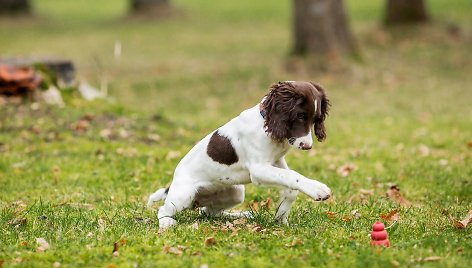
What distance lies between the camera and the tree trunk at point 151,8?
28312 mm

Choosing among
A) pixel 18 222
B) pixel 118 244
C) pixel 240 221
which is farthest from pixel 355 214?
pixel 18 222

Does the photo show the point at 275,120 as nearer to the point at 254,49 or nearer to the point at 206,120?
the point at 206,120

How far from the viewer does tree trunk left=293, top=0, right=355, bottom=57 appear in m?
17.0

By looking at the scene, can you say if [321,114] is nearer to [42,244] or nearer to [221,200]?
[221,200]

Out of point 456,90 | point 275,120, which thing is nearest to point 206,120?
point 456,90

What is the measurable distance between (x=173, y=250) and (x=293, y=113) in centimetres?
135

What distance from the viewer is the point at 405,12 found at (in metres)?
21.9

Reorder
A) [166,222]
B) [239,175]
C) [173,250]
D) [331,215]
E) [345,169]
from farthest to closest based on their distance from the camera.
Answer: [345,169] < [331,215] < [166,222] < [239,175] < [173,250]

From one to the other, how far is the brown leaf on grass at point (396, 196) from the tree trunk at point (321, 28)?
947 cm

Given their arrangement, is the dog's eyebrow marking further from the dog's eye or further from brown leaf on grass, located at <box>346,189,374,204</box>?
brown leaf on grass, located at <box>346,189,374,204</box>

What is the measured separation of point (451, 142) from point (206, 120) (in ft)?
14.1

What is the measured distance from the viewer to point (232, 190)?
647 centimetres

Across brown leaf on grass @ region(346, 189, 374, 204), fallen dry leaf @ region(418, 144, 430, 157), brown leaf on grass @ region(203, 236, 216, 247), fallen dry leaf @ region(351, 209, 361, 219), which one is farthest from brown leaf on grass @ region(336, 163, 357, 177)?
brown leaf on grass @ region(203, 236, 216, 247)

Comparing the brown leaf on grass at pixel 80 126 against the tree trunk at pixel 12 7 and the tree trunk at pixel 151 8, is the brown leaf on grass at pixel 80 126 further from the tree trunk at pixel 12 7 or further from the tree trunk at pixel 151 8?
the tree trunk at pixel 12 7
